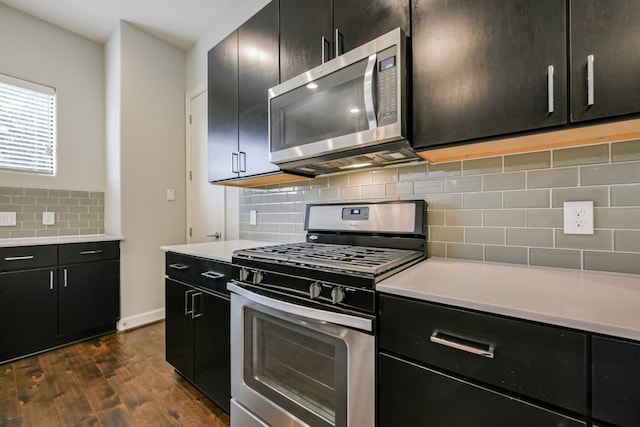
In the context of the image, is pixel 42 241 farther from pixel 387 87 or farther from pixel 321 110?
pixel 387 87

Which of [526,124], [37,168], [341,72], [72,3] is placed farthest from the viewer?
[37,168]

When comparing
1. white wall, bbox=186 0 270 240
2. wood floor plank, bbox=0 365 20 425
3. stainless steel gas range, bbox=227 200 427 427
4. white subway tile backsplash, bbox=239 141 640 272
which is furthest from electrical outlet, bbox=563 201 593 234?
wood floor plank, bbox=0 365 20 425

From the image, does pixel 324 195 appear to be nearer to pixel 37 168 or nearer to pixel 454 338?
pixel 454 338

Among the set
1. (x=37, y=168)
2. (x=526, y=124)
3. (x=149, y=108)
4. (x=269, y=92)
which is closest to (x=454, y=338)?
(x=526, y=124)

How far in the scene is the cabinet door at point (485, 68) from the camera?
0.88m

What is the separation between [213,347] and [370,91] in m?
1.55

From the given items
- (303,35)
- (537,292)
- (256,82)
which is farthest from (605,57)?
(256,82)

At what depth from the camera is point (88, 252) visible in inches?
101

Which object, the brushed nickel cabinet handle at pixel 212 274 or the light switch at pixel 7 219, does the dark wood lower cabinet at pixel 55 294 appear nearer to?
the light switch at pixel 7 219

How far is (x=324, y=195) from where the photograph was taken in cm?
188

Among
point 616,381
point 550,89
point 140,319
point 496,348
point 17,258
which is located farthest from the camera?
point 140,319

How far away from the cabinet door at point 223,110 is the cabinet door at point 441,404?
60.8 inches

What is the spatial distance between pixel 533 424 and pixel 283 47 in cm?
186

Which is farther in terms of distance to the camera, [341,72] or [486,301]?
[341,72]
